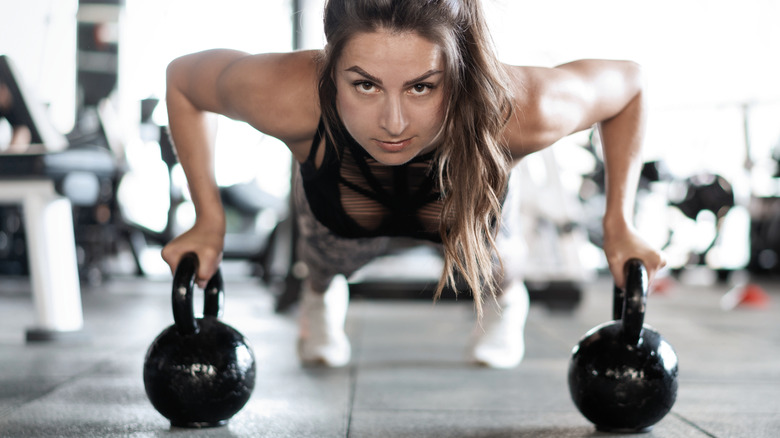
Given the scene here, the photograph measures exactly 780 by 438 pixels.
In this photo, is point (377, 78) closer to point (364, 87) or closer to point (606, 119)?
point (364, 87)

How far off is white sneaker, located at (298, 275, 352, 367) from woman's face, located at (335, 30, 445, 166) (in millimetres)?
756

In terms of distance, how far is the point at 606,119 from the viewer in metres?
1.26

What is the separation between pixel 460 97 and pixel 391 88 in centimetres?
13

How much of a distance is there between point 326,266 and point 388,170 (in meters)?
0.47

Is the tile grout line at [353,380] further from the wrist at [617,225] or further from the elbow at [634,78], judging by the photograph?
the elbow at [634,78]

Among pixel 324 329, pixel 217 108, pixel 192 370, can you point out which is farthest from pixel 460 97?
pixel 324 329

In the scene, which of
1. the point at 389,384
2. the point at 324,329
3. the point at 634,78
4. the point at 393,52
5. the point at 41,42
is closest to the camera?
the point at 393,52

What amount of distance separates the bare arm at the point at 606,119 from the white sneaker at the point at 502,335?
542mm

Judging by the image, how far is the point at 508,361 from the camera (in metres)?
1.71

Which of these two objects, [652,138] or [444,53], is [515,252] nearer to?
[444,53]

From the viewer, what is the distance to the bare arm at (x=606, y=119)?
1.12 metres

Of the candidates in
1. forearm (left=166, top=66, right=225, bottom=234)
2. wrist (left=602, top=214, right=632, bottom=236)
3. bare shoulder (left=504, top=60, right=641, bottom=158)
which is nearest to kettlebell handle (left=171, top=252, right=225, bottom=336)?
forearm (left=166, top=66, right=225, bottom=234)

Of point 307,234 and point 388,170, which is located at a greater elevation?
point 388,170

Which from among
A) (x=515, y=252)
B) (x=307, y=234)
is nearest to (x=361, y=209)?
(x=307, y=234)
